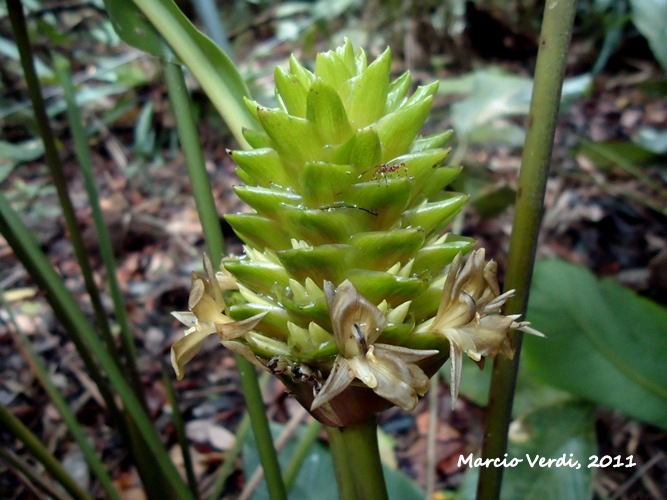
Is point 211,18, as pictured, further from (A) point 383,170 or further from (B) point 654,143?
(B) point 654,143

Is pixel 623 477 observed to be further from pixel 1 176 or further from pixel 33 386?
pixel 1 176

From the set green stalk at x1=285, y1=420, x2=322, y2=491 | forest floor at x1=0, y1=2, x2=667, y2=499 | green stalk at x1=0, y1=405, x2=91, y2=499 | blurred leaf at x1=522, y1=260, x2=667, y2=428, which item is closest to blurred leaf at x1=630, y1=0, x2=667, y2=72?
forest floor at x1=0, y1=2, x2=667, y2=499

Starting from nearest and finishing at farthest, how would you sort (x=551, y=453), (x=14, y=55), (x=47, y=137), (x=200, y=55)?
(x=200, y=55) < (x=47, y=137) < (x=551, y=453) < (x=14, y=55)

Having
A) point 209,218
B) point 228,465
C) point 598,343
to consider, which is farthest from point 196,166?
point 598,343

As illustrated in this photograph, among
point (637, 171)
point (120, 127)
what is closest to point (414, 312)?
point (637, 171)

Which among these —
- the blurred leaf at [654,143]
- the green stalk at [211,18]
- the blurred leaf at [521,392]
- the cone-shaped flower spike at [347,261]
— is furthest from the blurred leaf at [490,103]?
the cone-shaped flower spike at [347,261]

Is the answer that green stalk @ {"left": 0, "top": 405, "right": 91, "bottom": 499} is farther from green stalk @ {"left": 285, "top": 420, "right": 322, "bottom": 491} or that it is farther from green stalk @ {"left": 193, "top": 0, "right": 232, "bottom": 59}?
green stalk @ {"left": 193, "top": 0, "right": 232, "bottom": 59}
